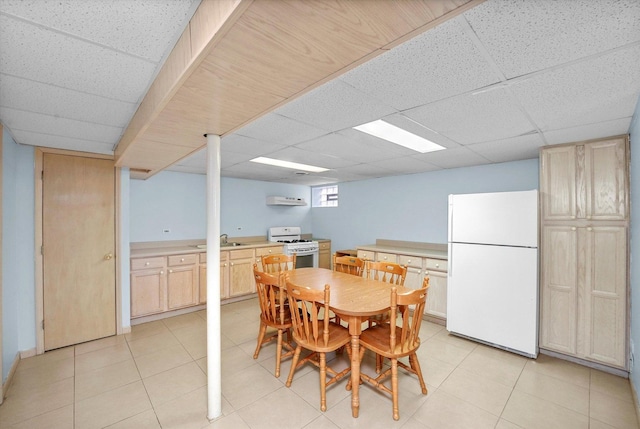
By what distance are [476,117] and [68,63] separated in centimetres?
253

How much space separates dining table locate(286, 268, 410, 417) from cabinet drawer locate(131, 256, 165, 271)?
1934 millimetres

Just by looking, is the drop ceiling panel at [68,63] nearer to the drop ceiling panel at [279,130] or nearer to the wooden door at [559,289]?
the drop ceiling panel at [279,130]

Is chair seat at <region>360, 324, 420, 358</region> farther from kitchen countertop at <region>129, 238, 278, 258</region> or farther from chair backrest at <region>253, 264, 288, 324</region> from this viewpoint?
kitchen countertop at <region>129, 238, 278, 258</region>

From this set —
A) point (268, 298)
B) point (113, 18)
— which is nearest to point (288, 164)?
point (268, 298)

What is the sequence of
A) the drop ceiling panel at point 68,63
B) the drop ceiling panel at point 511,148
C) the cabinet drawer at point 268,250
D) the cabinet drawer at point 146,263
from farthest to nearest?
1. the cabinet drawer at point 268,250
2. the cabinet drawer at point 146,263
3. the drop ceiling panel at point 511,148
4. the drop ceiling panel at point 68,63

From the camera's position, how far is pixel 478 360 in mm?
2701

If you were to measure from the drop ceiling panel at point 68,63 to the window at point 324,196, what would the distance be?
15.6ft

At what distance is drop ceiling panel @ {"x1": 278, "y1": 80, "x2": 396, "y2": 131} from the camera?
165cm

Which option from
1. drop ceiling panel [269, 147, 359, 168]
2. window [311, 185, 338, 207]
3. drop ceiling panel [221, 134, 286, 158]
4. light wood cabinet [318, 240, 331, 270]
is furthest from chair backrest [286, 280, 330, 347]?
window [311, 185, 338, 207]

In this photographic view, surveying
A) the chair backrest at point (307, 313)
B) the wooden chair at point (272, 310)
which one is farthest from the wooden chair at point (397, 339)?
the wooden chair at point (272, 310)

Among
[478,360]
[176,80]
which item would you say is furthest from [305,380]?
[176,80]

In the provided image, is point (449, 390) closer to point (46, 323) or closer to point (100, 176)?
point (46, 323)

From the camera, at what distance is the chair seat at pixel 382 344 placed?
1.94m

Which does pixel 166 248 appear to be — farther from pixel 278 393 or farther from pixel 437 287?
pixel 437 287
